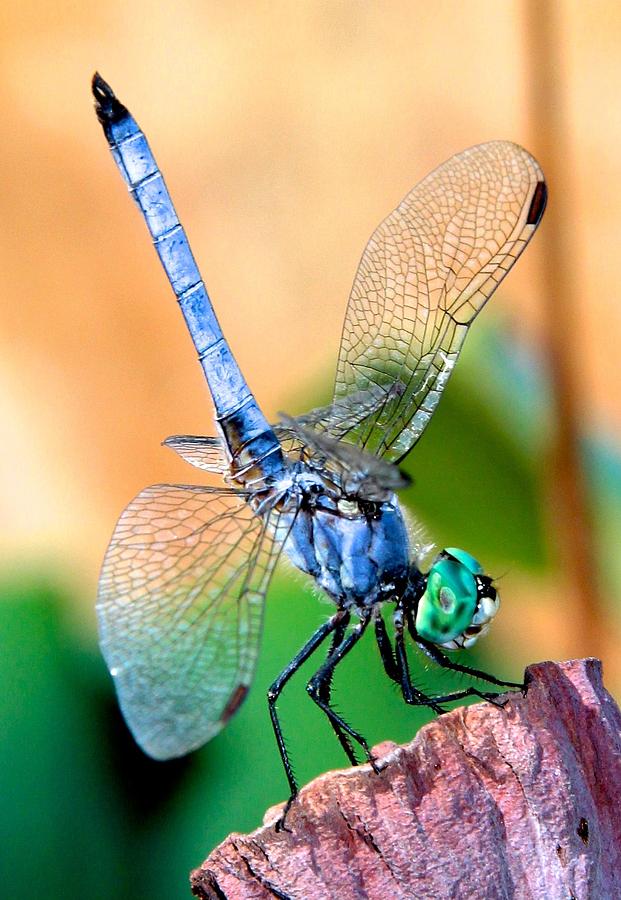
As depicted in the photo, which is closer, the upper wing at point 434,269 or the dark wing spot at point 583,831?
the dark wing spot at point 583,831

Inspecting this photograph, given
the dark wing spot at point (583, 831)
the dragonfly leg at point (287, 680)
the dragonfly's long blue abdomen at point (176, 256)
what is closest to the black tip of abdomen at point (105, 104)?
the dragonfly's long blue abdomen at point (176, 256)

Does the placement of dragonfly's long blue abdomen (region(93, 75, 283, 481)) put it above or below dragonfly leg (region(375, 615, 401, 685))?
above

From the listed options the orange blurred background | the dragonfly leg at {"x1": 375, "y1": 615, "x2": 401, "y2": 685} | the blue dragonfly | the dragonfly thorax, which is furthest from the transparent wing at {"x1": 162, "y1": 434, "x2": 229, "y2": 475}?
the orange blurred background

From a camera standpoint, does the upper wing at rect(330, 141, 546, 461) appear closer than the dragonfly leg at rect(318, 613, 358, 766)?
No

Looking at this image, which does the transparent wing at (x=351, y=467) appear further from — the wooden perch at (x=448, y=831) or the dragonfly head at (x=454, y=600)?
the wooden perch at (x=448, y=831)

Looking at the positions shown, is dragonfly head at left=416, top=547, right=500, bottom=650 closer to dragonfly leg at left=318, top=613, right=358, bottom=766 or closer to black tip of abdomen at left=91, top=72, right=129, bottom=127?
dragonfly leg at left=318, top=613, right=358, bottom=766

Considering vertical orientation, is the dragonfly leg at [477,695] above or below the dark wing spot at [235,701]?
below

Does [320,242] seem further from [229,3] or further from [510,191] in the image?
[510,191]

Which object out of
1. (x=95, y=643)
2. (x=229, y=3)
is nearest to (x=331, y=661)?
(x=95, y=643)
